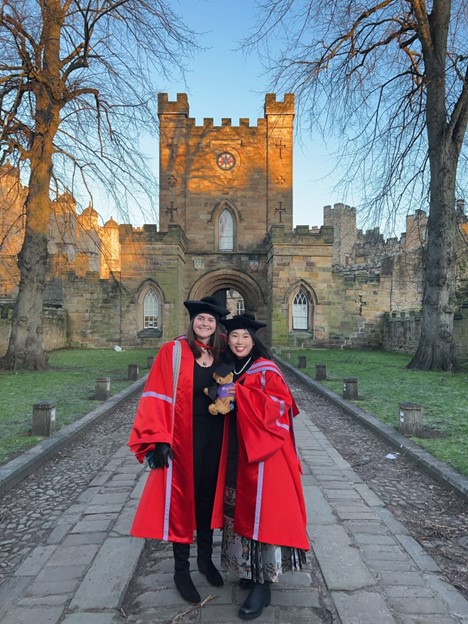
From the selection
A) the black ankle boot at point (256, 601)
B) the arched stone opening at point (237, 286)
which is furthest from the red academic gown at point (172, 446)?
the arched stone opening at point (237, 286)

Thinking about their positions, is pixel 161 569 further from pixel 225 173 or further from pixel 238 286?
pixel 225 173

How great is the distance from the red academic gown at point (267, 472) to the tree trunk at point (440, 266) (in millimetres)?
11669

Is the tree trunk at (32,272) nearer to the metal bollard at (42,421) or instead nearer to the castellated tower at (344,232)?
the metal bollard at (42,421)

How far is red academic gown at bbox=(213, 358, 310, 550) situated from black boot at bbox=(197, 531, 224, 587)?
1.24ft

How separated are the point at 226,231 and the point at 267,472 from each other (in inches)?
942

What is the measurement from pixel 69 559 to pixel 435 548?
266 cm

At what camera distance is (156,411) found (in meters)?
2.69

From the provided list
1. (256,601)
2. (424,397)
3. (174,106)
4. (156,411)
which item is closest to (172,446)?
(156,411)

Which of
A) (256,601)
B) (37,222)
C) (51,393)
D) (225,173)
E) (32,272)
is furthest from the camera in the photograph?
(225,173)

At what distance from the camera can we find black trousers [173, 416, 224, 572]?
110 inches

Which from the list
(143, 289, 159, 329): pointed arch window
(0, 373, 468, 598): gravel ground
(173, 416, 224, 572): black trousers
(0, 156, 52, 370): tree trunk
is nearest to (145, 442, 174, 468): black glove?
(173, 416, 224, 572): black trousers

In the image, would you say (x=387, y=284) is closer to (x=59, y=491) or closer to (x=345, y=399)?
(x=345, y=399)

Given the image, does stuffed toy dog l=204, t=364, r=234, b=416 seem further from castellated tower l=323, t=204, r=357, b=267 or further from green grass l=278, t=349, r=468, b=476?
castellated tower l=323, t=204, r=357, b=267

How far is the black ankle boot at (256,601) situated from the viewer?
2.46m
